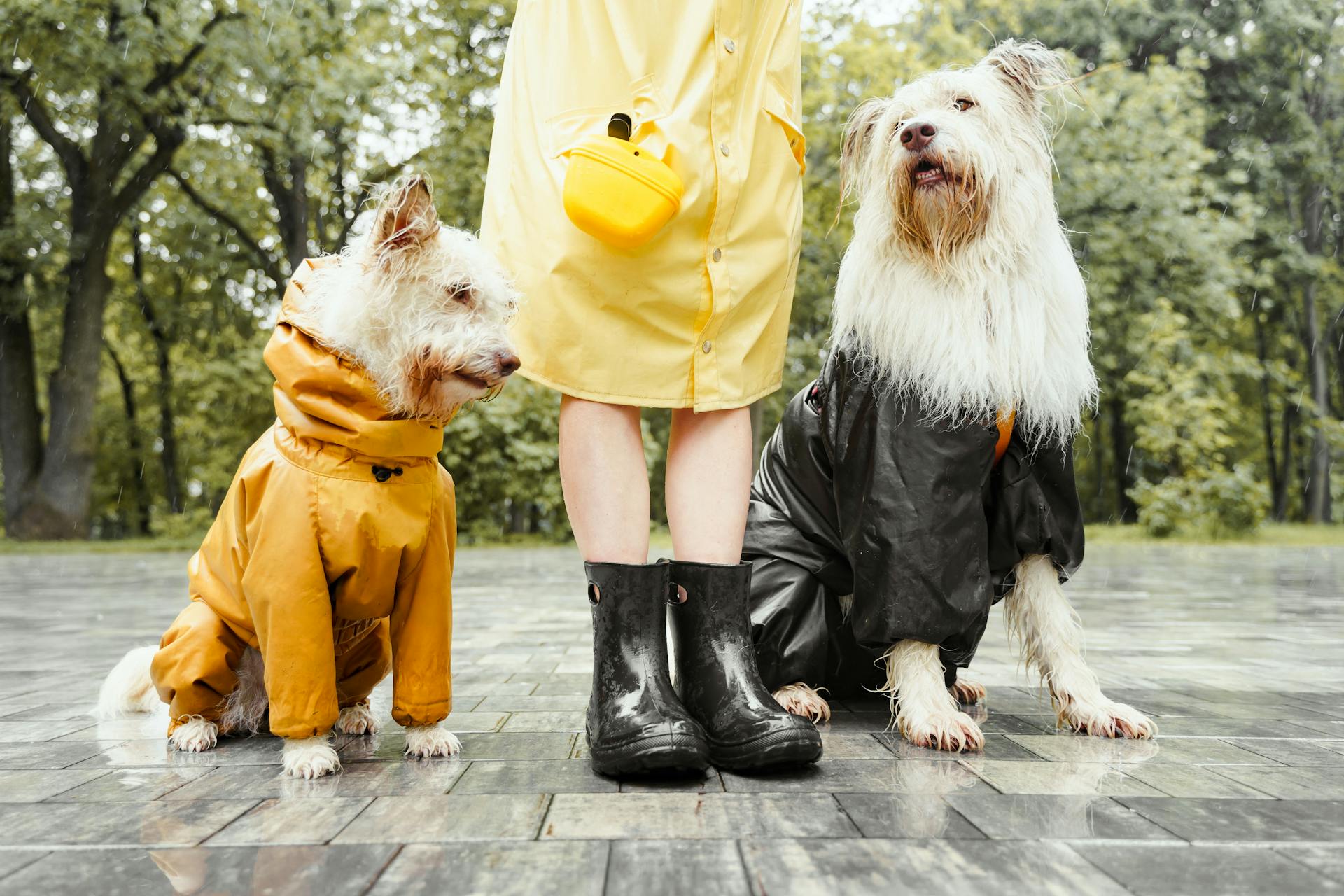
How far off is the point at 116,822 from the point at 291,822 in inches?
13.6

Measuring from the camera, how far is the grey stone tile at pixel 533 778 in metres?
2.18

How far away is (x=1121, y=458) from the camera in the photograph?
80.9 feet

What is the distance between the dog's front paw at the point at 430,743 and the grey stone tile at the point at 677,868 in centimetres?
89

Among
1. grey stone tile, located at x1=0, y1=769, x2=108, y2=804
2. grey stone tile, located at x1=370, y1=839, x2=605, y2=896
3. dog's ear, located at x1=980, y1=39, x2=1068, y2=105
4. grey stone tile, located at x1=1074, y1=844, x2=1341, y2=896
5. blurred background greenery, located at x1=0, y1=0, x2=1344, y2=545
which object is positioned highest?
blurred background greenery, located at x1=0, y1=0, x2=1344, y2=545

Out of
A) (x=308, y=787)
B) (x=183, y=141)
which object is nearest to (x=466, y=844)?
(x=308, y=787)

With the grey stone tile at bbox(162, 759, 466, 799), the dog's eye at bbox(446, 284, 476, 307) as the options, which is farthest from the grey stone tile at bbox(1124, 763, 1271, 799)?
the dog's eye at bbox(446, 284, 476, 307)

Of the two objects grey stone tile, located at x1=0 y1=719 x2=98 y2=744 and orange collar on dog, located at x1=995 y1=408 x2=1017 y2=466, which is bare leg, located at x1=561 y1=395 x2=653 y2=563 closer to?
orange collar on dog, located at x1=995 y1=408 x2=1017 y2=466

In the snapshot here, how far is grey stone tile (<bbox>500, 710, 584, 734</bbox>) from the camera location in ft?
9.42

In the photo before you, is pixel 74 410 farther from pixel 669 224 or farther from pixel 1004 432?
pixel 1004 432

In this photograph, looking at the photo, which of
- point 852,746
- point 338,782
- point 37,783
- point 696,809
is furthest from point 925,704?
point 37,783

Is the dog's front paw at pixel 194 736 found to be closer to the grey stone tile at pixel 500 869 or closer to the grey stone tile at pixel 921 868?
the grey stone tile at pixel 500 869

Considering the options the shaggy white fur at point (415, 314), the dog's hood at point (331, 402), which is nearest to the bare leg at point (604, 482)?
the shaggy white fur at point (415, 314)

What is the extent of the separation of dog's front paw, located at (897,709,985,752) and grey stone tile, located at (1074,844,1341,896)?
0.81 meters

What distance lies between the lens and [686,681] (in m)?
2.57
